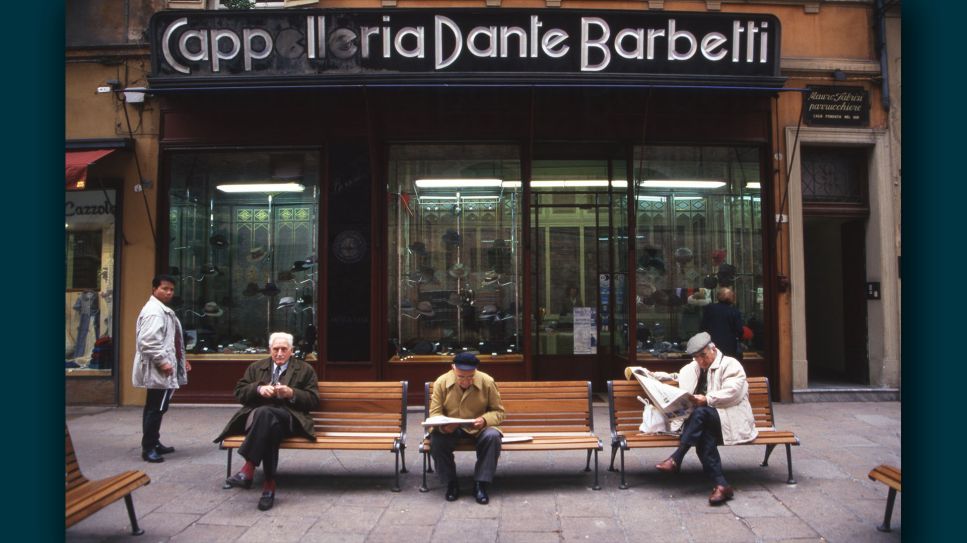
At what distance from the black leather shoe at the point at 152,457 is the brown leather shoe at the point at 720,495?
17.7 ft

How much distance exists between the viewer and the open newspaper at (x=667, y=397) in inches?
221

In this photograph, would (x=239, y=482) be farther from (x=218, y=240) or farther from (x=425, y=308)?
(x=218, y=240)

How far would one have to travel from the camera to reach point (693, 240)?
1048 centimetres

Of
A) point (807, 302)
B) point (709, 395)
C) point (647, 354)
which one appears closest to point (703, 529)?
point (709, 395)

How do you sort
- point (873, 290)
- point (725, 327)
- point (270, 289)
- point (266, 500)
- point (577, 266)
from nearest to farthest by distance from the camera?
point (266, 500) → point (725, 327) → point (270, 289) → point (873, 290) → point (577, 266)

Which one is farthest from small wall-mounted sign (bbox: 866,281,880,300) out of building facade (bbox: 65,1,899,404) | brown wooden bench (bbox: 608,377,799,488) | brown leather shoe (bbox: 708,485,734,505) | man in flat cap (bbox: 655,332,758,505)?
brown leather shoe (bbox: 708,485,734,505)

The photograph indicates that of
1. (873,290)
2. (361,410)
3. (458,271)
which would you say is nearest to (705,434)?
(361,410)

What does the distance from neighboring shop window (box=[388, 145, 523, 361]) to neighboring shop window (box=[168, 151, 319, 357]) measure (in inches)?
53.6

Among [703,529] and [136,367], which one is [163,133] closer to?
[136,367]

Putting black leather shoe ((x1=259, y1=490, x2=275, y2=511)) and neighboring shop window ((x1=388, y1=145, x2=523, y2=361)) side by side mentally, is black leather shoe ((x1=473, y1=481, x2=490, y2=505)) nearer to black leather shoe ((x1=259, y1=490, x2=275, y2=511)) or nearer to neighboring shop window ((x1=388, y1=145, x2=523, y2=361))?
black leather shoe ((x1=259, y1=490, x2=275, y2=511))

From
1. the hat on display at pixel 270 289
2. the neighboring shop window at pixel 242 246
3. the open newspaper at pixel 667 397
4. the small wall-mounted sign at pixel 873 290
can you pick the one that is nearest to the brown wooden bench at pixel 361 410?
the open newspaper at pixel 667 397

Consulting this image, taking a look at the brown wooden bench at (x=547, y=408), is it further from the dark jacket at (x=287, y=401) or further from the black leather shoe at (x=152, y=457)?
the black leather shoe at (x=152, y=457)

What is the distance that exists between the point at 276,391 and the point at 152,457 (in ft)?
7.07

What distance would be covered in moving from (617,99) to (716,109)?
5.11 feet
